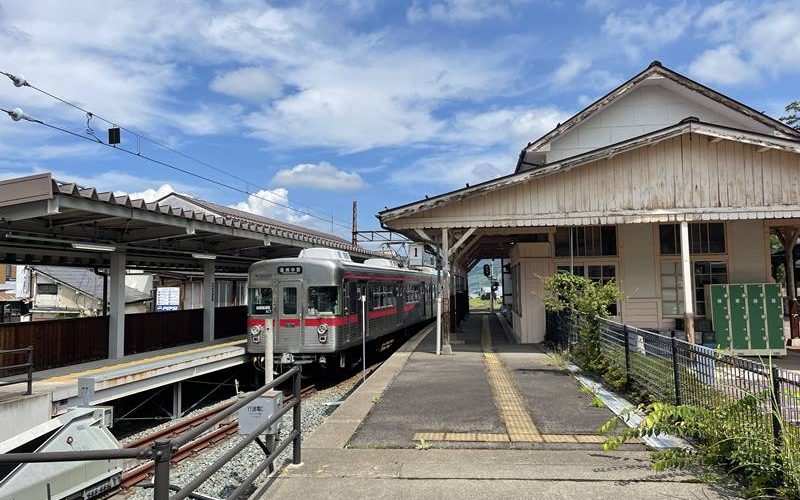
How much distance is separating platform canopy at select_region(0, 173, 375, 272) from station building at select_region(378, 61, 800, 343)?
434cm

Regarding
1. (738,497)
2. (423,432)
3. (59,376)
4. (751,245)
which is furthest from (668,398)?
(59,376)

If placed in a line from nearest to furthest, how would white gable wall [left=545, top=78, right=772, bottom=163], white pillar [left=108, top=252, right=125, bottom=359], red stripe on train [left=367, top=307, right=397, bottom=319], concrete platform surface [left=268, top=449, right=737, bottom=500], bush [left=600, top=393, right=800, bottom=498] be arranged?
bush [left=600, top=393, right=800, bottom=498], concrete platform surface [left=268, top=449, right=737, bottom=500], white pillar [left=108, top=252, right=125, bottom=359], red stripe on train [left=367, top=307, right=397, bottom=319], white gable wall [left=545, top=78, right=772, bottom=163]

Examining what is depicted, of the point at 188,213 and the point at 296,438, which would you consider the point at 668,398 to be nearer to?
the point at 296,438

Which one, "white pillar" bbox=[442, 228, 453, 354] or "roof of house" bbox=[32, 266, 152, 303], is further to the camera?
"roof of house" bbox=[32, 266, 152, 303]

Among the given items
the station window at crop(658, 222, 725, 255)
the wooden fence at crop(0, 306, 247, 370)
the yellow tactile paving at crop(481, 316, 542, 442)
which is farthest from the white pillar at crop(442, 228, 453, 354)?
the wooden fence at crop(0, 306, 247, 370)

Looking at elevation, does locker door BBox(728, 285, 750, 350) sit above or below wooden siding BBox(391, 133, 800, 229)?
below

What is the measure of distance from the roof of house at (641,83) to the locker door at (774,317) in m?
4.46

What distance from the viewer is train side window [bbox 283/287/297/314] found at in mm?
12609

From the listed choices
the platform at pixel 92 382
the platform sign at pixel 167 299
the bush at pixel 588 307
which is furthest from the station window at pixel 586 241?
Answer: the platform sign at pixel 167 299

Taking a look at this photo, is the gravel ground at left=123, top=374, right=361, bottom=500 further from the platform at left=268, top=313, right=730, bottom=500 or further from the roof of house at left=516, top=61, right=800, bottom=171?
the roof of house at left=516, top=61, right=800, bottom=171

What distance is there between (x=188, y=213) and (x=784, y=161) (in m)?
12.7

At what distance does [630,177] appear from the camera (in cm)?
1202

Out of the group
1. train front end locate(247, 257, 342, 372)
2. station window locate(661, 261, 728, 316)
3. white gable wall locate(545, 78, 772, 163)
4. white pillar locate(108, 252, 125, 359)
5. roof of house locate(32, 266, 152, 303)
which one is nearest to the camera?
white pillar locate(108, 252, 125, 359)

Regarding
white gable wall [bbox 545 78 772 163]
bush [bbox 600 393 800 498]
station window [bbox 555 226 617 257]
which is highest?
white gable wall [bbox 545 78 772 163]
